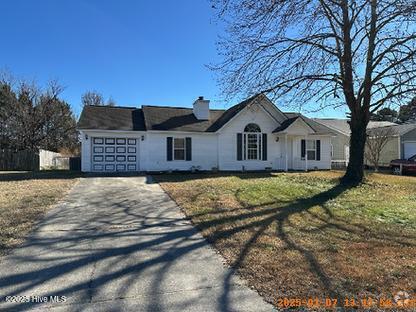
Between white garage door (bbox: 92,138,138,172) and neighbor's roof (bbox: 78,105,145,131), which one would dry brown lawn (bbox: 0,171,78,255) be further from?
neighbor's roof (bbox: 78,105,145,131)

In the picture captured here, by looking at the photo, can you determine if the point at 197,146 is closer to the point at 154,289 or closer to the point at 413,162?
the point at 413,162

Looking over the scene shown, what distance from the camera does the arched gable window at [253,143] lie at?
22734 millimetres

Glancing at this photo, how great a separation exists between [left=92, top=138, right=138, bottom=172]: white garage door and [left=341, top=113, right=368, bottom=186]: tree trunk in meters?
12.4

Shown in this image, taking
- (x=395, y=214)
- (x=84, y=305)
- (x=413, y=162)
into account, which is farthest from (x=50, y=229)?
(x=413, y=162)

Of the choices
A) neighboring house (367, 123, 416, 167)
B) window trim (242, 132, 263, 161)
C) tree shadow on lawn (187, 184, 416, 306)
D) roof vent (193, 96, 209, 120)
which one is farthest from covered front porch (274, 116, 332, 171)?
tree shadow on lawn (187, 184, 416, 306)

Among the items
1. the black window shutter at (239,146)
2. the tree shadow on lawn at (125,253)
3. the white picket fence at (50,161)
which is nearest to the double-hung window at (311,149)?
the black window shutter at (239,146)

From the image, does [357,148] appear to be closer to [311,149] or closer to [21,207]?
[311,149]

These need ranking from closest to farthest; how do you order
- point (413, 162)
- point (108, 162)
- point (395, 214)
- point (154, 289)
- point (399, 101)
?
point (154, 289) < point (395, 214) < point (399, 101) < point (108, 162) < point (413, 162)

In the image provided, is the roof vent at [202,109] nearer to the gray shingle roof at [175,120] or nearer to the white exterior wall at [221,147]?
the gray shingle roof at [175,120]

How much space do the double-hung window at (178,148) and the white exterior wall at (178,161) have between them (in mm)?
250

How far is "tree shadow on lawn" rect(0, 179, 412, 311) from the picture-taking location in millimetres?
4391

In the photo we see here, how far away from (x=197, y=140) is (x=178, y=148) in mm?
1336

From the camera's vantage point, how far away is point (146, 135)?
21.4 metres

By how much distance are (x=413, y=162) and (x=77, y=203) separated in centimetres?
2213
